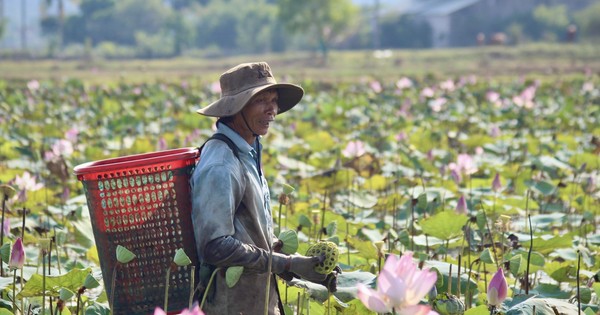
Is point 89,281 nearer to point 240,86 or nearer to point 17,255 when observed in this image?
point 17,255

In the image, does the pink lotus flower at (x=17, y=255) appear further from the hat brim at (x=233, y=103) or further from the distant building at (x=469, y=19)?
the distant building at (x=469, y=19)

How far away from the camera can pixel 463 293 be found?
9.78 ft

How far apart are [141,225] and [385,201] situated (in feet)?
6.51

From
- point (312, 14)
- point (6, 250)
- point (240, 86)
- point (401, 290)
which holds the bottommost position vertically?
point (312, 14)

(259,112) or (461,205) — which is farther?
(461,205)

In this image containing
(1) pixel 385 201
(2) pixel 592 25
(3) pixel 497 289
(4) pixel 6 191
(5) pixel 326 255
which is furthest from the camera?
(2) pixel 592 25

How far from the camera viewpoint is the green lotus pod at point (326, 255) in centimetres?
239

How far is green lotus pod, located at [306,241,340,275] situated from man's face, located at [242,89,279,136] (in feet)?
1.20

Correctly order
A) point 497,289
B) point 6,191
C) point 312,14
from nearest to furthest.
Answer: point 497,289 < point 6,191 < point 312,14

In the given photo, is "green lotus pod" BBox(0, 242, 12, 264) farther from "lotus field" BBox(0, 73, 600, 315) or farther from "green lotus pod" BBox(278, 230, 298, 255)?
"green lotus pod" BBox(278, 230, 298, 255)

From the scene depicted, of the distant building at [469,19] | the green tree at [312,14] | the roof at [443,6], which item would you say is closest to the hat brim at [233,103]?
the green tree at [312,14]

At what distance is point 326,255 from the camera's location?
2.40 metres

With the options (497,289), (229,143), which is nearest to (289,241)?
(229,143)

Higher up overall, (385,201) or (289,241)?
(289,241)
